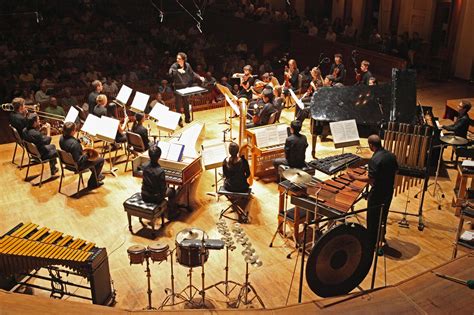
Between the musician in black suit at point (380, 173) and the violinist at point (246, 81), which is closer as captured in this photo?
the musician in black suit at point (380, 173)

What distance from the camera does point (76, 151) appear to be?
29.3 feet

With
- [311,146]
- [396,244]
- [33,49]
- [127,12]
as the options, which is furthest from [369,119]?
[127,12]

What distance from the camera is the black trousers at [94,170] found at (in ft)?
30.4

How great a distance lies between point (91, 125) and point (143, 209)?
8.67ft

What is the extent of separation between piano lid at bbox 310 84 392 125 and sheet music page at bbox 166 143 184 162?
3.06 m

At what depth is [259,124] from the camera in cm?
1077

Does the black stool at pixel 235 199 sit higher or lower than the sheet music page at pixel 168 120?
lower

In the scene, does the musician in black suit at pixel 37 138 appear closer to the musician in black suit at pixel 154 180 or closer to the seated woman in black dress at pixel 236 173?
the musician in black suit at pixel 154 180

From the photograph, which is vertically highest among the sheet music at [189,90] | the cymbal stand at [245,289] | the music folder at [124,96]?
the music folder at [124,96]

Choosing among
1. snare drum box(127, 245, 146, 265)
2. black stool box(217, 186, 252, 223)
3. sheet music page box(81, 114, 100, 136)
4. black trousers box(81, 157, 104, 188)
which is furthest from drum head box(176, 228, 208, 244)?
sheet music page box(81, 114, 100, 136)

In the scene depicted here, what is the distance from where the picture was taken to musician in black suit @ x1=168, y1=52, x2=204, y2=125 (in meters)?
12.2

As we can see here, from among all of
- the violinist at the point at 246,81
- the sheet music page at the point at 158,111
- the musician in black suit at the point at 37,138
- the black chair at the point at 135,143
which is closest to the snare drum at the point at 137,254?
the black chair at the point at 135,143

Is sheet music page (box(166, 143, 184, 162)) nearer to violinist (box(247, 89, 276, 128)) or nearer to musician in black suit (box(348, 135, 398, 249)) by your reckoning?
violinist (box(247, 89, 276, 128))

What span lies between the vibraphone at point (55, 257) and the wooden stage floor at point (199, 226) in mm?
441
